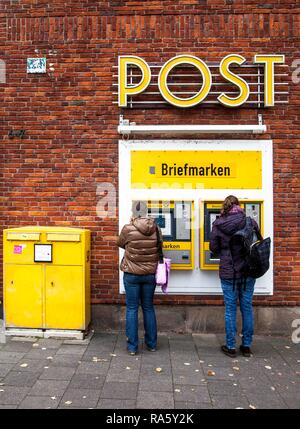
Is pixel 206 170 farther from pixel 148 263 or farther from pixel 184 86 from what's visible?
pixel 148 263

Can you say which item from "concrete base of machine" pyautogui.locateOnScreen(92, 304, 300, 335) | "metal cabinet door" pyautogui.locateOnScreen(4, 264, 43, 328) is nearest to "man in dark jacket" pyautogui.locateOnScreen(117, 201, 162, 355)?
"concrete base of machine" pyautogui.locateOnScreen(92, 304, 300, 335)

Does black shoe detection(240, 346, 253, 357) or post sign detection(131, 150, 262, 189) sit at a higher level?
post sign detection(131, 150, 262, 189)

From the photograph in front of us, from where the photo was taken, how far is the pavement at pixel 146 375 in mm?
3957

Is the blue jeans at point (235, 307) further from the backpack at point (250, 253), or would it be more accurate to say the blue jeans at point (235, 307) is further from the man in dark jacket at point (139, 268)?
the man in dark jacket at point (139, 268)

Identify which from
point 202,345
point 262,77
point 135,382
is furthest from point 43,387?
point 262,77

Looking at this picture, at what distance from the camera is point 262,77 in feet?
20.4

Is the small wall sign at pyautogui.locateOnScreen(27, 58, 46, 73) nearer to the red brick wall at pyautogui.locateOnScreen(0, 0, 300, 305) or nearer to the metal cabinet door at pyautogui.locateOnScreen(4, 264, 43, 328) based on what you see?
the red brick wall at pyautogui.locateOnScreen(0, 0, 300, 305)

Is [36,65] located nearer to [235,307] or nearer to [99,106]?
[99,106]

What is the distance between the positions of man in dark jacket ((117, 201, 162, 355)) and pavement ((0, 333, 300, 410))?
0.39m

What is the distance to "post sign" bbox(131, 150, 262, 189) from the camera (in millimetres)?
6227

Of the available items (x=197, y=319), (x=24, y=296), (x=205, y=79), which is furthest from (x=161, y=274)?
(x=205, y=79)

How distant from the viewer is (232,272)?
17.0ft

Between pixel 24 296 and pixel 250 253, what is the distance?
3155 millimetres

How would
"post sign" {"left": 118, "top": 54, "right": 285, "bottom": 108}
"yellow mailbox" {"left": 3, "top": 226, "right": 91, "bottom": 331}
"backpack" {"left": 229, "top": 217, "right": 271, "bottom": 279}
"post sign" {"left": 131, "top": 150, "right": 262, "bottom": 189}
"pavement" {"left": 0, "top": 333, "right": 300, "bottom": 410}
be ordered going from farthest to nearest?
"post sign" {"left": 131, "top": 150, "right": 262, "bottom": 189}
"post sign" {"left": 118, "top": 54, "right": 285, "bottom": 108}
"yellow mailbox" {"left": 3, "top": 226, "right": 91, "bottom": 331}
"backpack" {"left": 229, "top": 217, "right": 271, "bottom": 279}
"pavement" {"left": 0, "top": 333, "right": 300, "bottom": 410}
